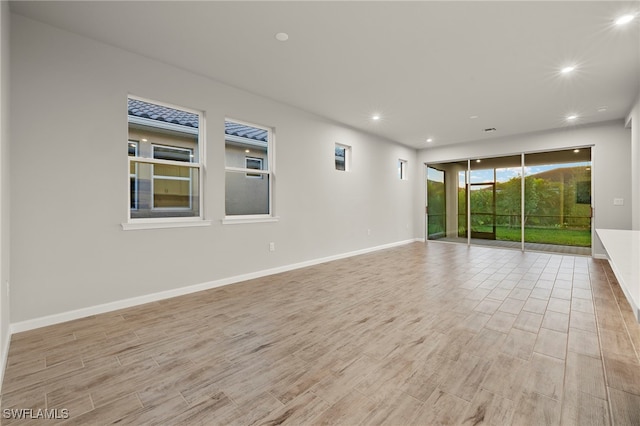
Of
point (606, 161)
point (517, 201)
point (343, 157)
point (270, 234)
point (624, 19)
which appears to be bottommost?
point (270, 234)

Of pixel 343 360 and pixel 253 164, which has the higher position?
pixel 253 164

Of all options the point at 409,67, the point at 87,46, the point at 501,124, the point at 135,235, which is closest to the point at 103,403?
the point at 135,235

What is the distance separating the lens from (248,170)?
14.0 ft

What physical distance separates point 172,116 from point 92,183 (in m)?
1.25

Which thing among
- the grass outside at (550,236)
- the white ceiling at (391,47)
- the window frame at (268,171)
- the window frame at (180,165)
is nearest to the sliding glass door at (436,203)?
the grass outside at (550,236)

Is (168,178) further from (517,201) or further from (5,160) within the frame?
(517,201)

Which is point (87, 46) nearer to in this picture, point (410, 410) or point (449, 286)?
point (410, 410)

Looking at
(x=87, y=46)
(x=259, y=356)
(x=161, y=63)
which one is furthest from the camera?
(x=161, y=63)

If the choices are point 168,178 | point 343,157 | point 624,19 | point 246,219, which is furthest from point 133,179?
point 624,19

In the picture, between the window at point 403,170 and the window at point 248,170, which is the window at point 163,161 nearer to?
the window at point 248,170

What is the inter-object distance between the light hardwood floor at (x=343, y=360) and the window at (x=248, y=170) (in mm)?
1323

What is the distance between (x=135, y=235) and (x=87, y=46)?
78.9 inches

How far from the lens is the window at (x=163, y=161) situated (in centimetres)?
323

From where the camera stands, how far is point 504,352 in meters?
2.10
